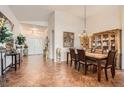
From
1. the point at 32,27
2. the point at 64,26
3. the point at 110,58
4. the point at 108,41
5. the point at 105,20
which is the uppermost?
the point at 32,27

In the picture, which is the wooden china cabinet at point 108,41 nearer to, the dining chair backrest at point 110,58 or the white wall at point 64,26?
the white wall at point 64,26

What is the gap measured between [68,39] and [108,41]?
89.1 inches

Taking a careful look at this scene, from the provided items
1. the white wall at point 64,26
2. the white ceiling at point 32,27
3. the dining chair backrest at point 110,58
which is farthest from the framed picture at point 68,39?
the white ceiling at point 32,27

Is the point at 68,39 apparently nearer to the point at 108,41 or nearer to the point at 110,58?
the point at 108,41

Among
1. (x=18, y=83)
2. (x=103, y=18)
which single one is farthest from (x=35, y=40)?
(x=18, y=83)

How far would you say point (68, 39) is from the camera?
299 inches

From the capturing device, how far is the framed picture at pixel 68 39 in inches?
295

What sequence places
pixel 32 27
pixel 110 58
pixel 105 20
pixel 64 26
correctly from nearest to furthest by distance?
1. pixel 110 58
2. pixel 105 20
3. pixel 64 26
4. pixel 32 27

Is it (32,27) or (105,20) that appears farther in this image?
(32,27)

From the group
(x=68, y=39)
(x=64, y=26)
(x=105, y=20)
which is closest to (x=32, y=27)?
(x=64, y=26)

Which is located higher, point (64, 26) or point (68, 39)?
point (64, 26)

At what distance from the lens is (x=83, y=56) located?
4.58 meters
